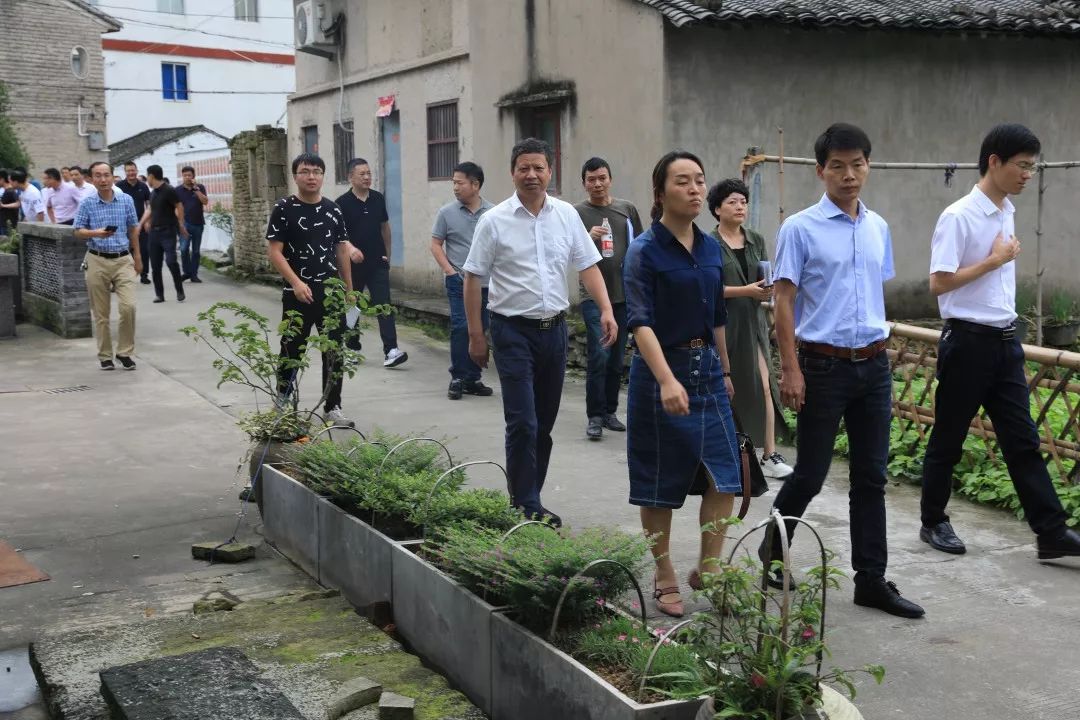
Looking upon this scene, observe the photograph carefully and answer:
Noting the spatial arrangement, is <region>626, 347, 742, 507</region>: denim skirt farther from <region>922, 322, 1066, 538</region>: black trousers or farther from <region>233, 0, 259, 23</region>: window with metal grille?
<region>233, 0, 259, 23</region>: window with metal grille

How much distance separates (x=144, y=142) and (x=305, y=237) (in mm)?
34437

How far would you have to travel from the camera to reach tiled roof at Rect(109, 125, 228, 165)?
38969 mm

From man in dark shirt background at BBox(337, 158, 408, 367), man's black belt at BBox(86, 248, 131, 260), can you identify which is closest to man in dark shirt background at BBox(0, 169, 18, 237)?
man's black belt at BBox(86, 248, 131, 260)

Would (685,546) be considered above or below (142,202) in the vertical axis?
below

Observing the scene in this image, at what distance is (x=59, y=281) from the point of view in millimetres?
13992

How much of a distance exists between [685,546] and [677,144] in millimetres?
6526

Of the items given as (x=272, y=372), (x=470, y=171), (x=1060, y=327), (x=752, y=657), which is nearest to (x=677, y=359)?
(x=752, y=657)

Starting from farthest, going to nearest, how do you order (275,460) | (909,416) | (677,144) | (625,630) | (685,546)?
(677,144) < (909,416) < (275,460) < (685,546) < (625,630)

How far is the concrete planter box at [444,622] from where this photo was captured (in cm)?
427

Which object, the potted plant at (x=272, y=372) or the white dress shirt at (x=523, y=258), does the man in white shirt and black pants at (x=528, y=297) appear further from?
the potted plant at (x=272, y=372)

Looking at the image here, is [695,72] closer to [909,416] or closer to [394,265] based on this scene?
[909,416]

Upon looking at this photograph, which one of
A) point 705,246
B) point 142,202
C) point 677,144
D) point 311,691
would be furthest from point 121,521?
point 142,202

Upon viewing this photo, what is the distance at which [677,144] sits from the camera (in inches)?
473

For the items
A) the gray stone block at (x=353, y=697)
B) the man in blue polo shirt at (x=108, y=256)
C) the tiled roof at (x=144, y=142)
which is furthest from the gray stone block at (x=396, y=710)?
the tiled roof at (x=144, y=142)
